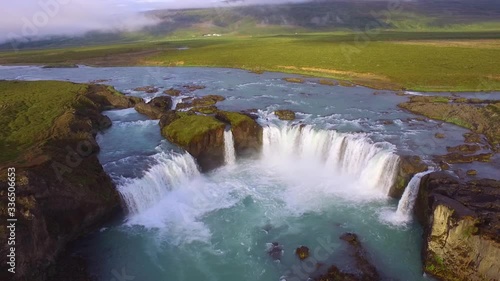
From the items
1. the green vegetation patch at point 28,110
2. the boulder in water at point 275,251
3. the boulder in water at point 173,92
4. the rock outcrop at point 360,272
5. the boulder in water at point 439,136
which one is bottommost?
the boulder in water at point 275,251

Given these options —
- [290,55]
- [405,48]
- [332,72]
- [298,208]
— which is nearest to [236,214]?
[298,208]

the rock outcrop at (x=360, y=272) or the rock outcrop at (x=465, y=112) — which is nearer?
the rock outcrop at (x=360, y=272)

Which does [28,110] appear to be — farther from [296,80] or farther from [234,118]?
[296,80]

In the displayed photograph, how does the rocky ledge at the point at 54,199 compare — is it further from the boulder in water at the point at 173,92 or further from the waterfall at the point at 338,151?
the boulder in water at the point at 173,92

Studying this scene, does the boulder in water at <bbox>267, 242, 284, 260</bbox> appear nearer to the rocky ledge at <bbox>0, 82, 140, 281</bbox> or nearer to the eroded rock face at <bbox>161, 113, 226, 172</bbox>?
the rocky ledge at <bbox>0, 82, 140, 281</bbox>

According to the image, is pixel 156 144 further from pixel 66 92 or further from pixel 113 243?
pixel 66 92

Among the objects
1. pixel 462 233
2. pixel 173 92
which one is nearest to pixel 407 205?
pixel 462 233

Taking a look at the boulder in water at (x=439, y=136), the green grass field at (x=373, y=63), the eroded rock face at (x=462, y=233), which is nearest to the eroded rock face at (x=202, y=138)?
the eroded rock face at (x=462, y=233)
